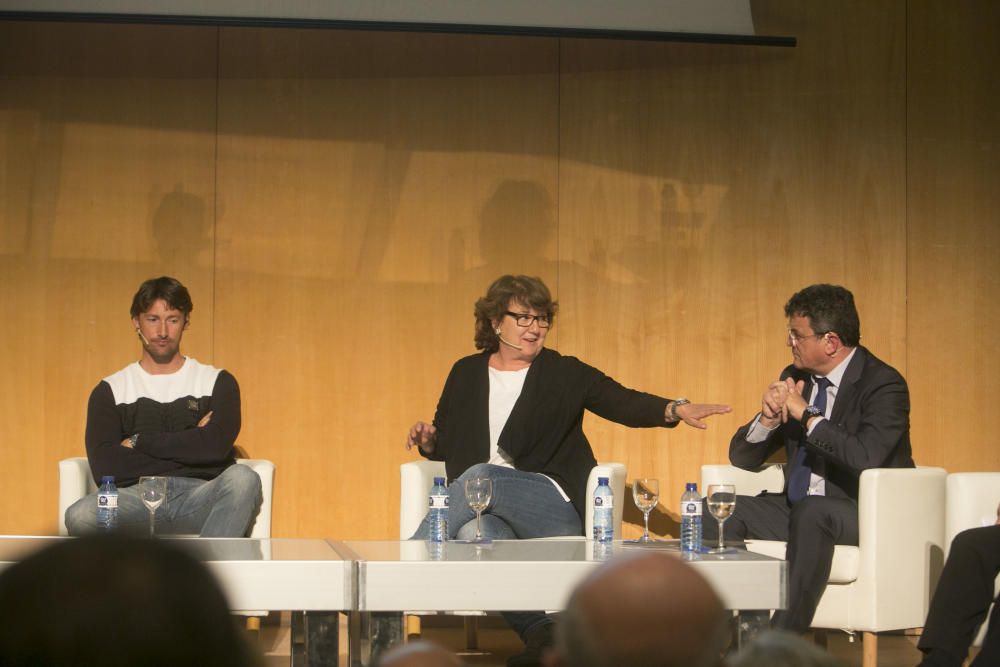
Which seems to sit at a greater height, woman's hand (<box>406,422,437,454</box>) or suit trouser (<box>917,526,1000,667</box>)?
woman's hand (<box>406,422,437,454</box>)

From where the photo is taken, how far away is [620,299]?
519 cm

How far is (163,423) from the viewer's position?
169 inches

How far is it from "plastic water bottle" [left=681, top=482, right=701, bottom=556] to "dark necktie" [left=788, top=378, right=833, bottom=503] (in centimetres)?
87

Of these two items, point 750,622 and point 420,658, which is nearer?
point 420,658

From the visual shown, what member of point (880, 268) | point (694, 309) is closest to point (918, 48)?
point (880, 268)

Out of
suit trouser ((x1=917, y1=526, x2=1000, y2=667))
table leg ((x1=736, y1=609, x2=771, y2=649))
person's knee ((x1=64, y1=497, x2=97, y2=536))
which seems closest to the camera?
table leg ((x1=736, y1=609, x2=771, y2=649))

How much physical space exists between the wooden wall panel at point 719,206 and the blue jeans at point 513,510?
1284 mm

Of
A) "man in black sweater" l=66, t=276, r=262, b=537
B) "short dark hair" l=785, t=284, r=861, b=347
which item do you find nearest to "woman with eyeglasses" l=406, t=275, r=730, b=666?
"short dark hair" l=785, t=284, r=861, b=347

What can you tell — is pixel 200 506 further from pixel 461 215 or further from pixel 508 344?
pixel 461 215

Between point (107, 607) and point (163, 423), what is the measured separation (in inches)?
150

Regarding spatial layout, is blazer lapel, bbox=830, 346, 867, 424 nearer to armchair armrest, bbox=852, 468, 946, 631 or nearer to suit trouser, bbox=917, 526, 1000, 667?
armchair armrest, bbox=852, 468, 946, 631

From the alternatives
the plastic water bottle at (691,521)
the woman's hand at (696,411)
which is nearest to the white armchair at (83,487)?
the woman's hand at (696,411)

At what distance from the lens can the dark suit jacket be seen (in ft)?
12.3

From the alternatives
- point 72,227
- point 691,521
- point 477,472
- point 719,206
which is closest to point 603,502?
point 691,521
